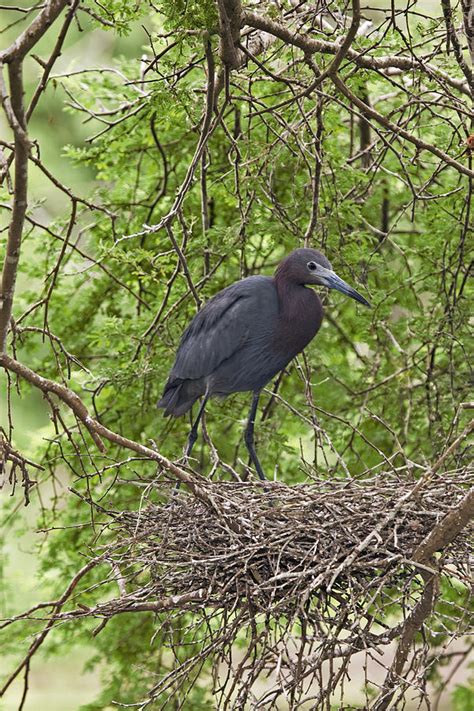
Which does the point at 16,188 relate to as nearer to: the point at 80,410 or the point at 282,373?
the point at 80,410

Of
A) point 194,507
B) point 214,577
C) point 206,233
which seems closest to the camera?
point 214,577

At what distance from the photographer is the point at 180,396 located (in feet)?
14.1

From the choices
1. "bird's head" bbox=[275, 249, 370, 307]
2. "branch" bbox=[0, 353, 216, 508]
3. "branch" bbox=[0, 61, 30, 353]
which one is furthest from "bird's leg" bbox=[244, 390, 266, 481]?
"branch" bbox=[0, 61, 30, 353]

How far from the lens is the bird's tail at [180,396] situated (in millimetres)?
4250

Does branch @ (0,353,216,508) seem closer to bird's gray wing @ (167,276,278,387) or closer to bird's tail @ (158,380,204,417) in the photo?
bird's gray wing @ (167,276,278,387)

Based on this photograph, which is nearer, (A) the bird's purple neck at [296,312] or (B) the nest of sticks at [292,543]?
(B) the nest of sticks at [292,543]

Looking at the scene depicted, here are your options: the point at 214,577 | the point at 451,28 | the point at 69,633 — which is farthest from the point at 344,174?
the point at 69,633

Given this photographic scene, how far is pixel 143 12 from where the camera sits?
3232mm

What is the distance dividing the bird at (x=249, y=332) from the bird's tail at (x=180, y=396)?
0.06 m

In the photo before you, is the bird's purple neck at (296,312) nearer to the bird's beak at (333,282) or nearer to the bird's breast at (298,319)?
the bird's breast at (298,319)

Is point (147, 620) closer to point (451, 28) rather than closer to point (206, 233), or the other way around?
point (206, 233)

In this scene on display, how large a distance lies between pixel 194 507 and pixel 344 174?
207 cm

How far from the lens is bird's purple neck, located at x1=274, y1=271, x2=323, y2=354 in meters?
3.96

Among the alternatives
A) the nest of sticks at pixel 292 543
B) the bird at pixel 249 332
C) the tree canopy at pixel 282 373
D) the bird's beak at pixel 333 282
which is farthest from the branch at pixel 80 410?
the bird at pixel 249 332
